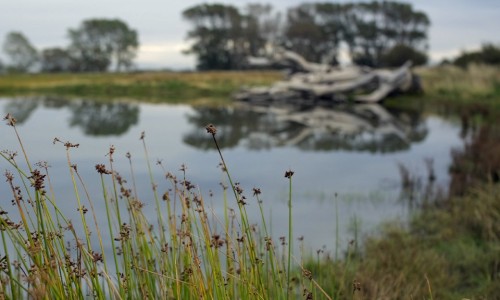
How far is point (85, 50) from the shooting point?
147 ft

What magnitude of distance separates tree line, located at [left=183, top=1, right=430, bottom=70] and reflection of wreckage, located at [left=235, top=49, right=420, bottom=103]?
17699 millimetres

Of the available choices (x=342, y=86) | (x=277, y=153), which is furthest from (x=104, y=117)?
(x=342, y=86)

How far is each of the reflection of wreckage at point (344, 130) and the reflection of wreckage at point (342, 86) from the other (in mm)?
3021

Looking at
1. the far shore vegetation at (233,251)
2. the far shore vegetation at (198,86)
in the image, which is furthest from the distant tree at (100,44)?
the far shore vegetation at (233,251)

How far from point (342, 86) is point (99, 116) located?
9949mm

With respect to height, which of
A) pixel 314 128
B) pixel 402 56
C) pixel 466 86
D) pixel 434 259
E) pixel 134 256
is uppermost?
pixel 402 56

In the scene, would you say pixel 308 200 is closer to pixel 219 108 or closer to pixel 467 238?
pixel 467 238

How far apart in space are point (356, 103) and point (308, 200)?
1557 centimetres

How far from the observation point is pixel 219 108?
1948 cm

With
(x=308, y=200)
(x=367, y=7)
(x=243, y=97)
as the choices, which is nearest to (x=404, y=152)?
(x=308, y=200)

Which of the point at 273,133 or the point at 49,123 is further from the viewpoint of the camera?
the point at 49,123

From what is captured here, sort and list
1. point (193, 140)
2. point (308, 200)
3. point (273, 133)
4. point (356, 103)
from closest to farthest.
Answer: point (308, 200) < point (193, 140) < point (273, 133) < point (356, 103)

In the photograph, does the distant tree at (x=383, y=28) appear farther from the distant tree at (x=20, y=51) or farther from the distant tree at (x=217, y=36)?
the distant tree at (x=20, y=51)

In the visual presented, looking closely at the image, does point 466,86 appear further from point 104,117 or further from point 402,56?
point 402,56
